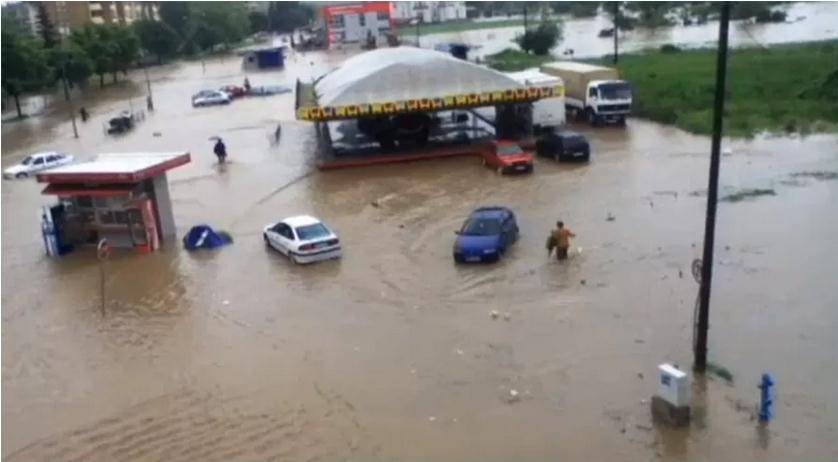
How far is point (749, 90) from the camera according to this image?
146 ft

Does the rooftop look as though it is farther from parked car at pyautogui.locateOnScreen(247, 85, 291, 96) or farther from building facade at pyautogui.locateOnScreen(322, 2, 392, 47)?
building facade at pyautogui.locateOnScreen(322, 2, 392, 47)

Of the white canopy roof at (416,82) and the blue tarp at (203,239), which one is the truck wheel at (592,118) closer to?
the white canopy roof at (416,82)

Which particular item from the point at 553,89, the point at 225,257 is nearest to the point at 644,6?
the point at 553,89

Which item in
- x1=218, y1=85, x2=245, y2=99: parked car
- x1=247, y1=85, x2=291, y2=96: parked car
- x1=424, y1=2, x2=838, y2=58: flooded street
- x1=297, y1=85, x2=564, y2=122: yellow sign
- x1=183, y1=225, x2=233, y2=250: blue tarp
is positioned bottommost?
x1=424, y1=2, x2=838, y2=58: flooded street

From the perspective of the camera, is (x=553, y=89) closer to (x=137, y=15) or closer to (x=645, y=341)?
A: (x=645, y=341)

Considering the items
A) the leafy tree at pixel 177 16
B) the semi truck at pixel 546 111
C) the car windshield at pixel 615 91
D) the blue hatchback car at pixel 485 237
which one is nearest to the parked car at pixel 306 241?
the blue hatchback car at pixel 485 237

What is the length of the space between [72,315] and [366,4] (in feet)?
324

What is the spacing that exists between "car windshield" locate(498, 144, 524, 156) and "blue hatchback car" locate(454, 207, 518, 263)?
9.40 m

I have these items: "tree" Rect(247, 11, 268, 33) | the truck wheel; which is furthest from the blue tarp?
"tree" Rect(247, 11, 268, 33)

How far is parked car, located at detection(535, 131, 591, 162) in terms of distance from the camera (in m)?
32.2

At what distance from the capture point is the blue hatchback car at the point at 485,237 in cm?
2080

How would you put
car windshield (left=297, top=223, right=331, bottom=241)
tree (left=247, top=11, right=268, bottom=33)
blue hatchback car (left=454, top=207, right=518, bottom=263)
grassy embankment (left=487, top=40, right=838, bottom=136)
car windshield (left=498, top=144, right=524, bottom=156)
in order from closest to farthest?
blue hatchback car (left=454, top=207, right=518, bottom=263) → car windshield (left=297, top=223, right=331, bottom=241) → car windshield (left=498, top=144, right=524, bottom=156) → grassy embankment (left=487, top=40, right=838, bottom=136) → tree (left=247, top=11, right=268, bottom=33)

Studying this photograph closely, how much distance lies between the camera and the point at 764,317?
16.5 metres

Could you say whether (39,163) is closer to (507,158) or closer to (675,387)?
(507,158)
